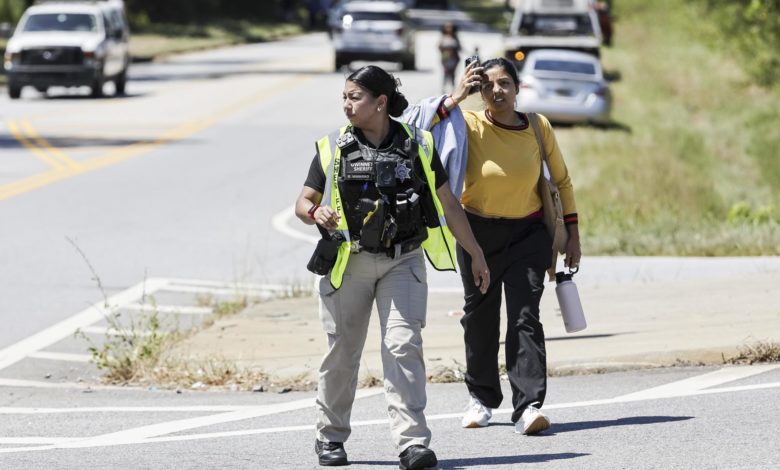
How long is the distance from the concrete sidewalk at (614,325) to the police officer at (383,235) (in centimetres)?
271

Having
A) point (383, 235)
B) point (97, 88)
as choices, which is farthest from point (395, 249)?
point (97, 88)

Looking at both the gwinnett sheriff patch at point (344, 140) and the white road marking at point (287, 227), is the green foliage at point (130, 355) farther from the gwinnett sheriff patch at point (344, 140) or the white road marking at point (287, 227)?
the white road marking at point (287, 227)

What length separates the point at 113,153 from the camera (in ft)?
82.7

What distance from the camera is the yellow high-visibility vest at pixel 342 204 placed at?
22.1 feet

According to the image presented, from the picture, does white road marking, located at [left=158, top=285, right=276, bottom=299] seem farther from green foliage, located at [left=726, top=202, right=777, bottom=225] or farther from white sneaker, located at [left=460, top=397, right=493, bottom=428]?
green foliage, located at [left=726, top=202, right=777, bottom=225]

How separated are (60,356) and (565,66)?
20.3m

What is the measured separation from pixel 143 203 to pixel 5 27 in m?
18.5

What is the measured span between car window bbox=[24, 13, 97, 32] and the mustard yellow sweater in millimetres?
29978

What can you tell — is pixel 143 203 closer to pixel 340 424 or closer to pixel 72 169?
pixel 72 169

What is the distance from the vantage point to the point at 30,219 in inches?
703

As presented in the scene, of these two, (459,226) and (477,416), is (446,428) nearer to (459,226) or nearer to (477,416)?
(477,416)

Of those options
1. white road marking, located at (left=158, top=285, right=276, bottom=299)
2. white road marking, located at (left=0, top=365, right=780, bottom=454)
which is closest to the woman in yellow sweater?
white road marking, located at (left=0, top=365, right=780, bottom=454)

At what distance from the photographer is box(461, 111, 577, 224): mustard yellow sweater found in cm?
761

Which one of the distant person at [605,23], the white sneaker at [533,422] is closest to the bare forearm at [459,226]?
the white sneaker at [533,422]
